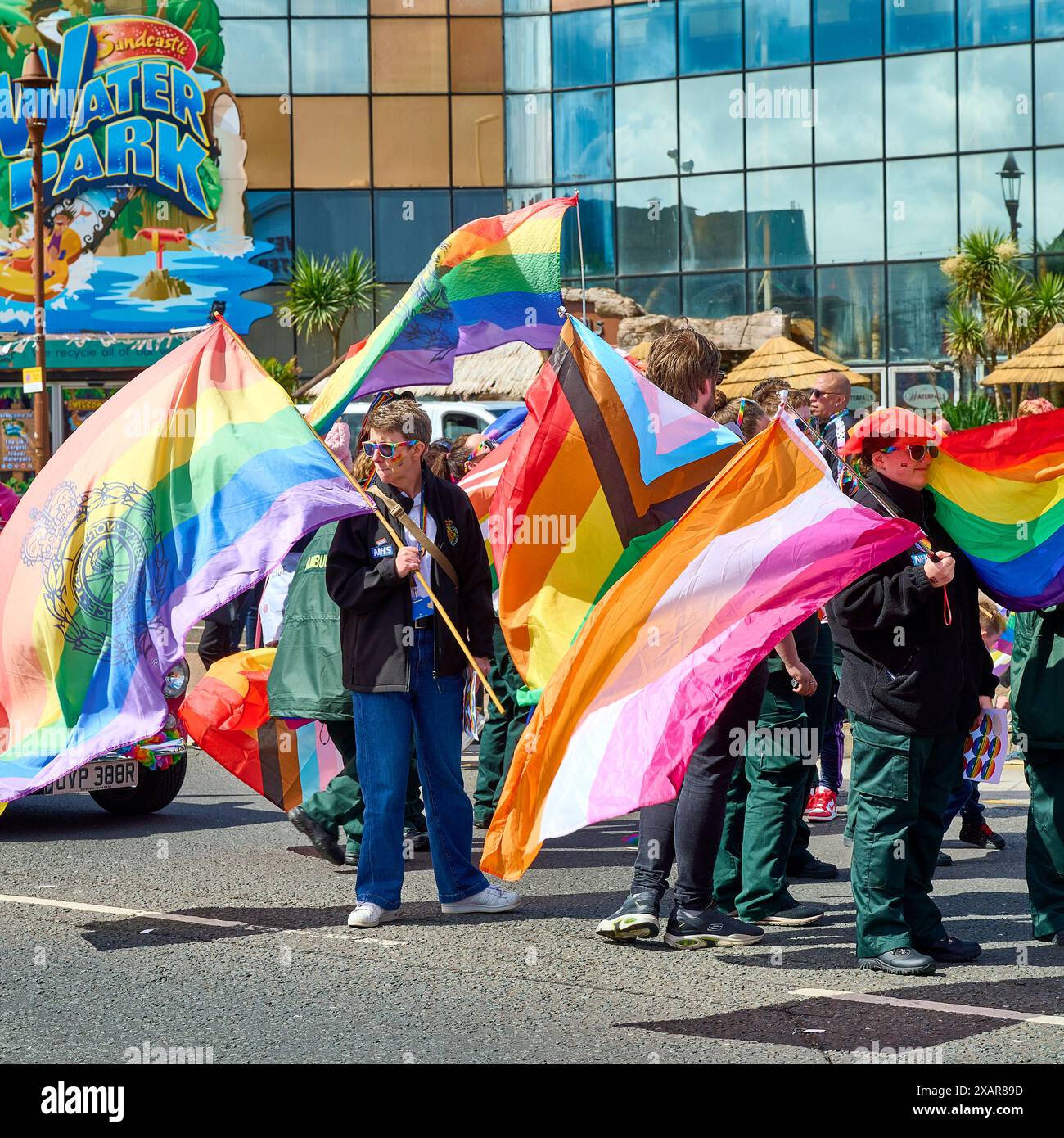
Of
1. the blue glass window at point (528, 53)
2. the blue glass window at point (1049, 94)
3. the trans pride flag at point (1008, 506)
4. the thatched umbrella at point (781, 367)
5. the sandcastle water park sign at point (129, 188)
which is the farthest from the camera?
the blue glass window at point (528, 53)

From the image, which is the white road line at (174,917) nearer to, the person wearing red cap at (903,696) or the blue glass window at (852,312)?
the person wearing red cap at (903,696)

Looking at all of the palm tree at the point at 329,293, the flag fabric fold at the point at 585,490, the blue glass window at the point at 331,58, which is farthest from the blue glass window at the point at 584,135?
the flag fabric fold at the point at 585,490

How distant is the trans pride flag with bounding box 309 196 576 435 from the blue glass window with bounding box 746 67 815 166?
24.9 metres

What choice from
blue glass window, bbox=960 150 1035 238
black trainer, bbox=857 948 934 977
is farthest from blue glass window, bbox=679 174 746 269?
black trainer, bbox=857 948 934 977

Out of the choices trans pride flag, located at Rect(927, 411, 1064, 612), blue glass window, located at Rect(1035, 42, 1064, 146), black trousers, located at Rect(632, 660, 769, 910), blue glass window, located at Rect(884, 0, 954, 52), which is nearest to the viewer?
trans pride flag, located at Rect(927, 411, 1064, 612)

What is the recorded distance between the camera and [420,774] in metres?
6.65

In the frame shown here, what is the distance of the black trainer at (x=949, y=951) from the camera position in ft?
19.1

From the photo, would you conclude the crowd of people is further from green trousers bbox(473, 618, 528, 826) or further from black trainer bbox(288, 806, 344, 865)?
green trousers bbox(473, 618, 528, 826)

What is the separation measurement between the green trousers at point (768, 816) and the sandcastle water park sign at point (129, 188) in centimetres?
2955

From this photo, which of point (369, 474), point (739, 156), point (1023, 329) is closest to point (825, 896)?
point (369, 474)

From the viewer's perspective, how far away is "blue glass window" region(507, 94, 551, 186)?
35000mm

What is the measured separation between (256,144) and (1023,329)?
17.3 metres

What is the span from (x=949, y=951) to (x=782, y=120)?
28.7 metres

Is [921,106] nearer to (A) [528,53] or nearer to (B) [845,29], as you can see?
(B) [845,29]
